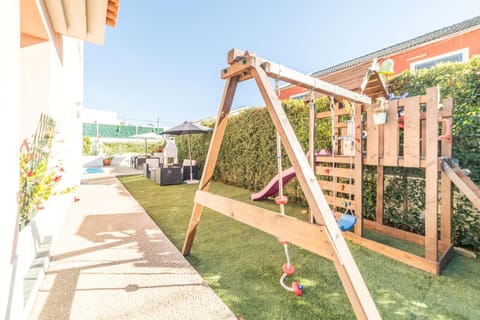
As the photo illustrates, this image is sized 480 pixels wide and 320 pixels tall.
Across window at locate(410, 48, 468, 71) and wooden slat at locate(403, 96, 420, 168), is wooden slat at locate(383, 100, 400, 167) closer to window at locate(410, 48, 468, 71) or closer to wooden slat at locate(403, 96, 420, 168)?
wooden slat at locate(403, 96, 420, 168)

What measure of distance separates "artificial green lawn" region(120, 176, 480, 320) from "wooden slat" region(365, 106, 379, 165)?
127 centimetres

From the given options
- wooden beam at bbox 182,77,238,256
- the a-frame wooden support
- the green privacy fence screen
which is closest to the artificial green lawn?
the a-frame wooden support

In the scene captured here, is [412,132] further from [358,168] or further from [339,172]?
[339,172]

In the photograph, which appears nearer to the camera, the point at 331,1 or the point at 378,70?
the point at 378,70

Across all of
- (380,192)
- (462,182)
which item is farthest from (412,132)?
(380,192)

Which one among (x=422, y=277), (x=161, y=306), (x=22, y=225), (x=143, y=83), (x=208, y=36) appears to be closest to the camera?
(x=161, y=306)

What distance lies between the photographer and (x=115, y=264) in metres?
2.60

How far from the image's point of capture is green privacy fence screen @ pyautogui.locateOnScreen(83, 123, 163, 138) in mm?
21938

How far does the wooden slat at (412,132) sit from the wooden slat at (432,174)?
0.48 ft

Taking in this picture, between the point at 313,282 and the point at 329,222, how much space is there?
123 cm

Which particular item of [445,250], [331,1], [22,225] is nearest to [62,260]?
[22,225]

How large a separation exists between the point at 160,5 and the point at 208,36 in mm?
3854

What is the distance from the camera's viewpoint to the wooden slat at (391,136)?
2.86m

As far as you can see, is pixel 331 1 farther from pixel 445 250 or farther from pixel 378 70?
pixel 445 250
